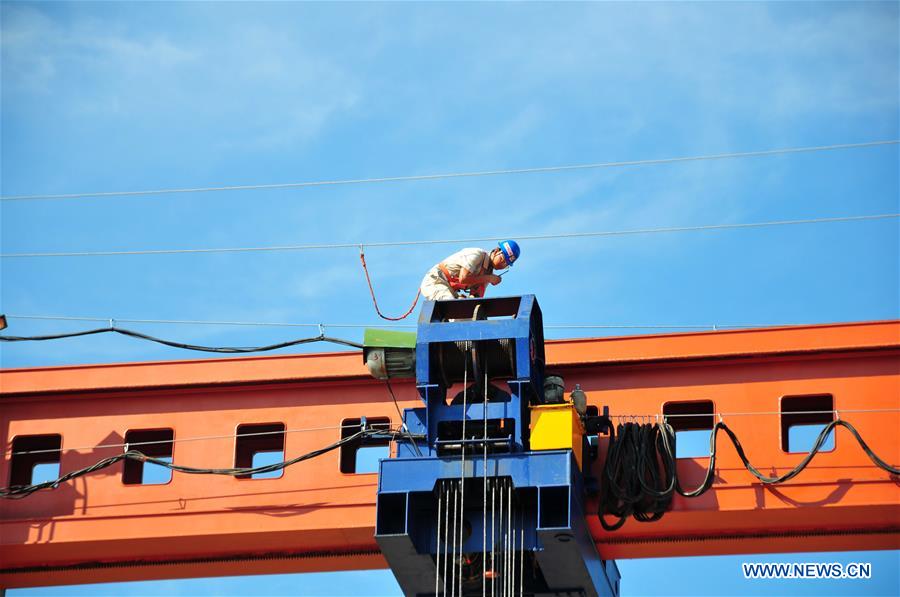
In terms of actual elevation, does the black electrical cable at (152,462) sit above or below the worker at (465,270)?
below

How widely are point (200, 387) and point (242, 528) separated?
1.77 m

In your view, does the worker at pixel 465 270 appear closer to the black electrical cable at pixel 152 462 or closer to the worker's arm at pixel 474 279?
the worker's arm at pixel 474 279

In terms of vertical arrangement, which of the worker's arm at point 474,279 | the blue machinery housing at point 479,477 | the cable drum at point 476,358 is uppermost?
the worker's arm at point 474,279

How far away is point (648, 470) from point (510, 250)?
2.60m

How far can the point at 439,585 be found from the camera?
16.5m

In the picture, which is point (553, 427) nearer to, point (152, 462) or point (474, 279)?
point (474, 279)

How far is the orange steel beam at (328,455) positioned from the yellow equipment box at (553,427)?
1.68m

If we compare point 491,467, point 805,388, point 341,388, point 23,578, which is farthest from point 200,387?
point 805,388

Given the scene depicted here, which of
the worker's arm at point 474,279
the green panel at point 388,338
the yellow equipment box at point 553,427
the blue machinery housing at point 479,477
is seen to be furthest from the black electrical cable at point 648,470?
the green panel at point 388,338

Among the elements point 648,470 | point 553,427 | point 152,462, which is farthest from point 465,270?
point 152,462

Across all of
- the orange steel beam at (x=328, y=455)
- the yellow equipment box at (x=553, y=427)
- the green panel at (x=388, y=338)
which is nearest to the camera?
the yellow equipment box at (x=553, y=427)

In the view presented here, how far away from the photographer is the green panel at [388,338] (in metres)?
16.5

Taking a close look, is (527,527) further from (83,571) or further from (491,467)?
(83,571)

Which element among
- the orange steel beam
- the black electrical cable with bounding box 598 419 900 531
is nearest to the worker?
the orange steel beam
